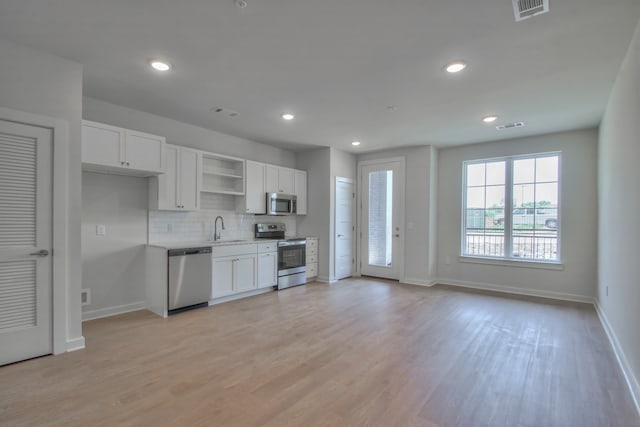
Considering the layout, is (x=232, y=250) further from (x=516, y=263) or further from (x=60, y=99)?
(x=516, y=263)

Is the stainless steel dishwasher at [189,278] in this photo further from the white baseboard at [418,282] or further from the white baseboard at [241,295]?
the white baseboard at [418,282]

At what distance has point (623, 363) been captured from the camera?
2.68 m

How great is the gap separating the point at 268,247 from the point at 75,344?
2799 mm

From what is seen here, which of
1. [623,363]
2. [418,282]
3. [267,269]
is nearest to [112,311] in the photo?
[267,269]

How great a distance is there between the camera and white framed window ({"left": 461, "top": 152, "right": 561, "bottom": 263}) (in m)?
5.17

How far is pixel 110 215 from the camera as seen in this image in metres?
3.95

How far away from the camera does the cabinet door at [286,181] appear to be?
5.85 meters

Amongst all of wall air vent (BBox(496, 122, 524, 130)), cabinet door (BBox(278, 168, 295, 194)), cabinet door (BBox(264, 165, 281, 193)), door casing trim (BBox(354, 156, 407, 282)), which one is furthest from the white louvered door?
wall air vent (BBox(496, 122, 524, 130))

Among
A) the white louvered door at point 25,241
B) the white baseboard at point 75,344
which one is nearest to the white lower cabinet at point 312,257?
the white baseboard at point 75,344

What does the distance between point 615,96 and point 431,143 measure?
9.03 ft

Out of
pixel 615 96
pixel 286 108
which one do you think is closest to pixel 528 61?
pixel 615 96

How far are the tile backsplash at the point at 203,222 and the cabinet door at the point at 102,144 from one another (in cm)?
98

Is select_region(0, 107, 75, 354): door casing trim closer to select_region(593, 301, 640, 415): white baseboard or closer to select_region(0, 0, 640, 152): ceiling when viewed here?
select_region(0, 0, 640, 152): ceiling

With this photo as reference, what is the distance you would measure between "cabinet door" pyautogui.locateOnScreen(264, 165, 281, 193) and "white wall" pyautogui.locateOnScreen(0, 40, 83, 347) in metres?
2.92
